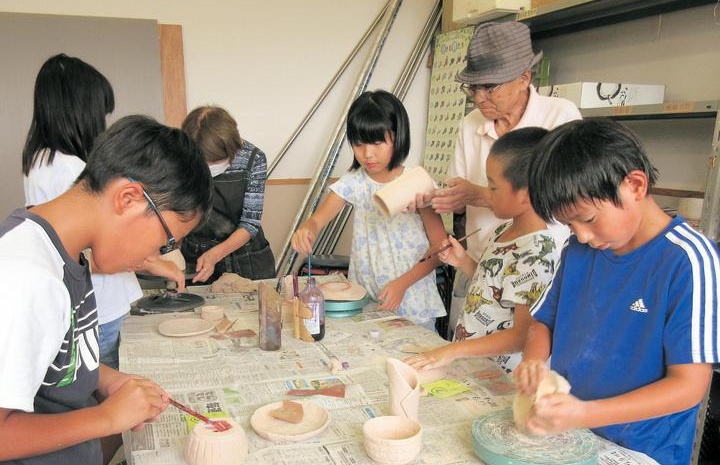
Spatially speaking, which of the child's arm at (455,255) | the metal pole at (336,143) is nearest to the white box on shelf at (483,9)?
the metal pole at (336,143)

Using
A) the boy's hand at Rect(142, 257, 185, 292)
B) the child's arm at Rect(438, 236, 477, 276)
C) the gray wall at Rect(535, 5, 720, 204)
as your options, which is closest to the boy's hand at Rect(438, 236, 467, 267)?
the child's arm at Rect(438, 236, 477, 276)

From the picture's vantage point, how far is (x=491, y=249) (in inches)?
74.2

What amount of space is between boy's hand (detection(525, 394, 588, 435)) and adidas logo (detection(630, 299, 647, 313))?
28 cm

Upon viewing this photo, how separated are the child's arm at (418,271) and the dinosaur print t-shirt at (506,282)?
329mm

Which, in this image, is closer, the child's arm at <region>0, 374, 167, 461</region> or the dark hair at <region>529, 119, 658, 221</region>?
the child's arm at <region>0, 374, 167, 461</region>

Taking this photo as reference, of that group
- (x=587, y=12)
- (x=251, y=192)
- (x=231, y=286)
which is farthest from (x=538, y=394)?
(x=587, y=12)

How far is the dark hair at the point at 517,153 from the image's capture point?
5.66ft

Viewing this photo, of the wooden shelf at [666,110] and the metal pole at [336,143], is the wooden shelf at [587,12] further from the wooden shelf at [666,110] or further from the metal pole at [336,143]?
the metal pole at [336,143]

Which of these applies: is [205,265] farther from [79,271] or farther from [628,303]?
[628,303]

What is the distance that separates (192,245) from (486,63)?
1599mm

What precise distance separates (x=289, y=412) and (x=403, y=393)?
27 cm

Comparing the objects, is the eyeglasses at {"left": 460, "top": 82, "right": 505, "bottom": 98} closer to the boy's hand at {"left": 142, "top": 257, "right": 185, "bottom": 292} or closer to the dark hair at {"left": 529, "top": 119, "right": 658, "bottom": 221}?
the dark hair at {"left": 529, "top": 119, "right": 658, "bottom": 221}

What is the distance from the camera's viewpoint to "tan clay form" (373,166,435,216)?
6.78 feet

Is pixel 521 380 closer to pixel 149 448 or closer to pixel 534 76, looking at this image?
pixel 149 448
